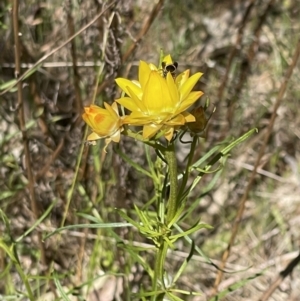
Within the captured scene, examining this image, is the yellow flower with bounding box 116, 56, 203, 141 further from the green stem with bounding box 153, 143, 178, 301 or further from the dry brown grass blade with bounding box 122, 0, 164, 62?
the dry brown grass blade with bounding box 122, 0, 164, 62

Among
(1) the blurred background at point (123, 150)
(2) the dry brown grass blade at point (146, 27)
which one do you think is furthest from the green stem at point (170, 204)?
(2) the dry brown grass blade at point (146, 27)

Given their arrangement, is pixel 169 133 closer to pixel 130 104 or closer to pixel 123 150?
pixel 130 104

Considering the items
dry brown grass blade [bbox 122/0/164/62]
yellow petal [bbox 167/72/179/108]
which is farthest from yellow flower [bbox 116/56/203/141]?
dry brown grass blade [bbox 122/0/164/62]

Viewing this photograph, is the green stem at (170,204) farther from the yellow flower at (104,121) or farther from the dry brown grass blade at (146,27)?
the dry brown grass blade at (146,27)

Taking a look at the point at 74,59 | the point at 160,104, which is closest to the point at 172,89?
the point at 160,104

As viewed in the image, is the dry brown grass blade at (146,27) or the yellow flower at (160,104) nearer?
the yellow flower at (160,104)
